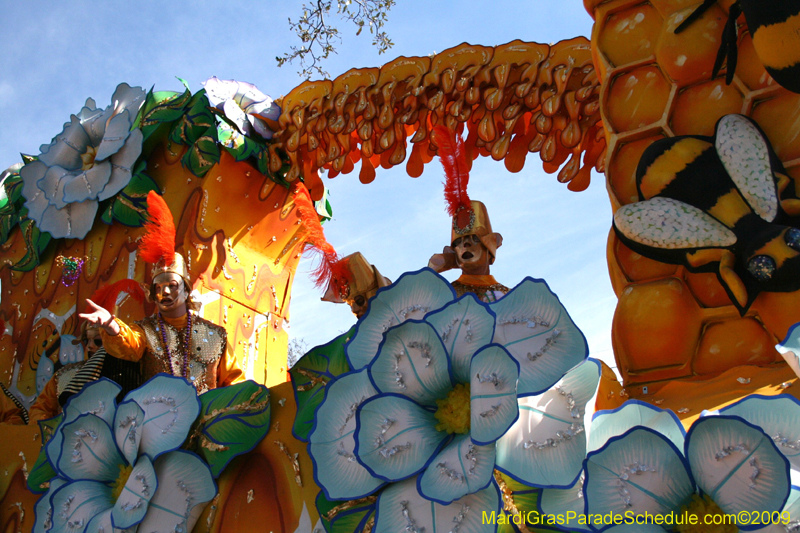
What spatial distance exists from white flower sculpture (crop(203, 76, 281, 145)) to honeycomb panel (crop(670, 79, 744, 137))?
8.26ft

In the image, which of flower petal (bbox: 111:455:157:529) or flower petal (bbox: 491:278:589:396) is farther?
flower petal (bbox: 111:455:157:529)

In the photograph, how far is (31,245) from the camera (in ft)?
13.6

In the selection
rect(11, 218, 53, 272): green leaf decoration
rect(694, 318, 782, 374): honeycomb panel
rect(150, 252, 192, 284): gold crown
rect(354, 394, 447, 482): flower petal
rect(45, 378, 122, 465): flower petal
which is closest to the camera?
rect(354, 394, 447, 482): flower petal

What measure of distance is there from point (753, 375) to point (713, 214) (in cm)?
39

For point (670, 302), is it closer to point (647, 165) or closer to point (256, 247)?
point (647, 165)

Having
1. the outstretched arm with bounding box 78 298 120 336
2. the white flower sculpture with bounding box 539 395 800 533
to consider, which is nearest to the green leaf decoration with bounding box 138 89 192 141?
the outstretched arm with bounding box 78 298 120 336

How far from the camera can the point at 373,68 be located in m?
3.50

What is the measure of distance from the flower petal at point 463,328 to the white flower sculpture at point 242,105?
8.55ft

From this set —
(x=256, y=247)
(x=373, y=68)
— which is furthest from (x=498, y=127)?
(x=256, y=247)

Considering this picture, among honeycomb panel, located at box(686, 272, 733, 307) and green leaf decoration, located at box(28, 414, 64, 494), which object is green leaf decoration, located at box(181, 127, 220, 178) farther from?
honeycomb panel, located at box(686, 272, 733, 307)

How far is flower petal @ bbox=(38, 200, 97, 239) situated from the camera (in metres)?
3.92

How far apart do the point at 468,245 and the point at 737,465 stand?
1905 mm

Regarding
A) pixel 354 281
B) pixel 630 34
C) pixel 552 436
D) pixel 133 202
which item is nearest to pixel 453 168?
pixel 354 281

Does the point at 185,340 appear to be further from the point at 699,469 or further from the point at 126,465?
the point at 699,469
